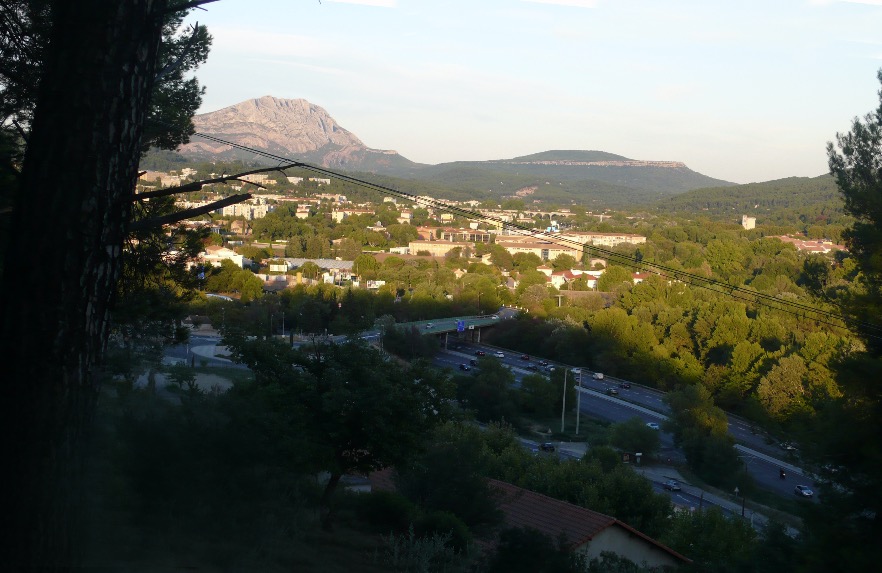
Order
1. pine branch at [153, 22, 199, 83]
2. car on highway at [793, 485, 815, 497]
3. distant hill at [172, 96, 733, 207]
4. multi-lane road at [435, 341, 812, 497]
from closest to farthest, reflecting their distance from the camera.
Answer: pine branch at [153, 22, 199, 83]
car on highway at [793, 485, 815, 497]
multi-lane road at [435, 341, 812, 497]
distant hill at [172, 96, 733, 207]

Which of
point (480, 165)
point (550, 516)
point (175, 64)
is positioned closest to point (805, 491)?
point (550, 516)

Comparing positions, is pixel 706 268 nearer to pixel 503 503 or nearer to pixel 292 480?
pixel 503 503

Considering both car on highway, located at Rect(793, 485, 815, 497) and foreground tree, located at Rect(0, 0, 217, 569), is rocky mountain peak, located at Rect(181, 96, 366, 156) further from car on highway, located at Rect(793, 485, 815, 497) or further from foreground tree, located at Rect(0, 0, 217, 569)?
foreground tree, located at Rect(0, 0, 217, 569)

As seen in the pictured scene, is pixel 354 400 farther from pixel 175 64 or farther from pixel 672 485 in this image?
pixel 672 485

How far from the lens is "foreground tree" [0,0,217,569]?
1.75 metres

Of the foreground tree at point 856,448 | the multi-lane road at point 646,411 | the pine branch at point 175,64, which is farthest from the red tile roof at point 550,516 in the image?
the multi-lane road at point 646,411

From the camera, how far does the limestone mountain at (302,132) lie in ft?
261

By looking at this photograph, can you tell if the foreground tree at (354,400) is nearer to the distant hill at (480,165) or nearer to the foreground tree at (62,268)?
the foreground tree at (62,268)

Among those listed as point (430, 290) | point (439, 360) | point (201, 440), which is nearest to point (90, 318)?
point (201, 440)

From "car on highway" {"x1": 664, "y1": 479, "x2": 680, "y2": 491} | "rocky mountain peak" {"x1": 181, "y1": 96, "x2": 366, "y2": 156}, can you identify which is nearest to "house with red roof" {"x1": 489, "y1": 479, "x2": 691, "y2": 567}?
"car on highway" {"x1": 664, "y1": 479, "x2": 680, "y2": 491}

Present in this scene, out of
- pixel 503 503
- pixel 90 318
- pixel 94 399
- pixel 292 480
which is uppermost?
pixel 90 318

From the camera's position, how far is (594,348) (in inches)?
971

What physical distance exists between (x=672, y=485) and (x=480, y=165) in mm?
115556

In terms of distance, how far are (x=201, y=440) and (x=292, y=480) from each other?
1236mm
